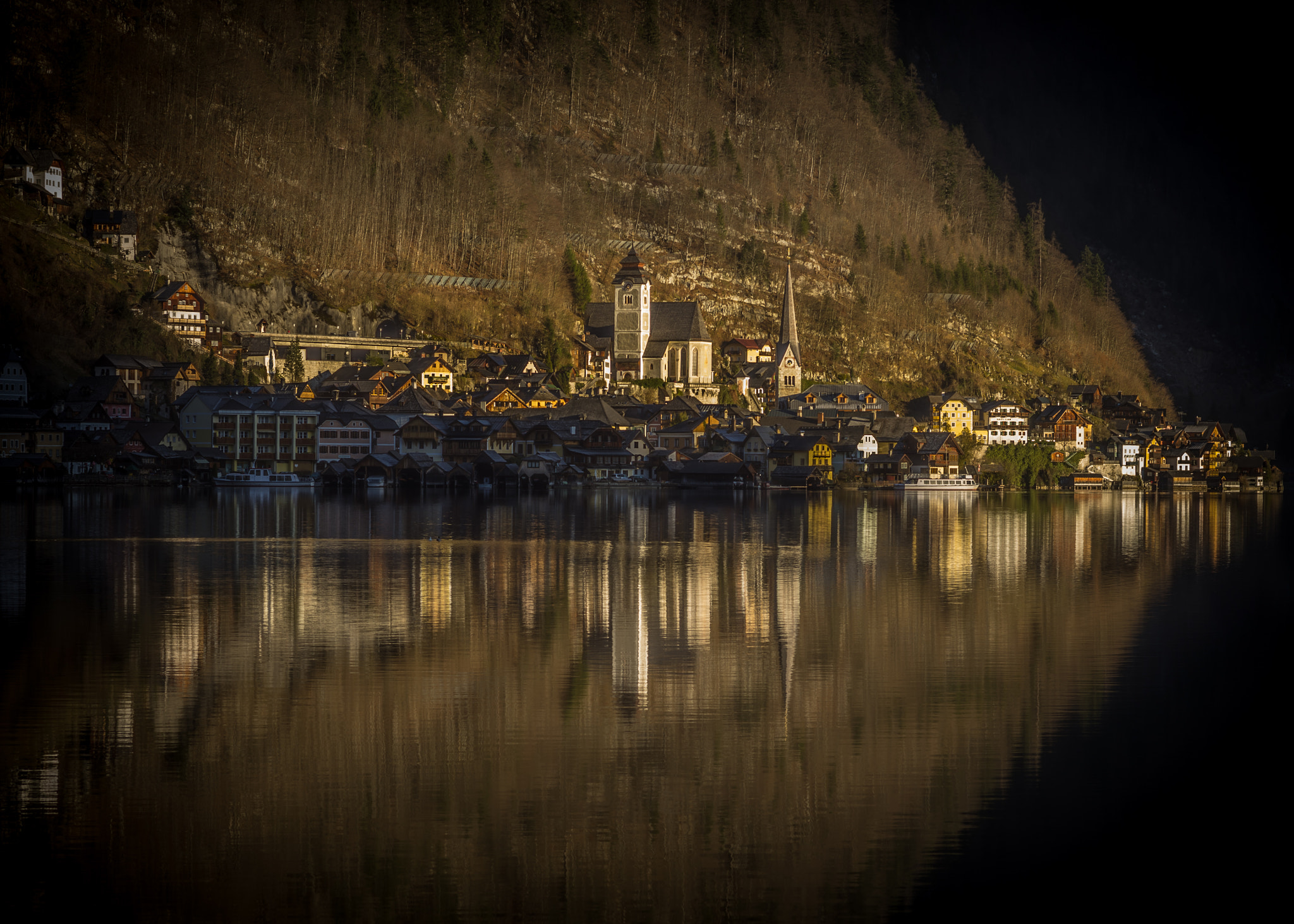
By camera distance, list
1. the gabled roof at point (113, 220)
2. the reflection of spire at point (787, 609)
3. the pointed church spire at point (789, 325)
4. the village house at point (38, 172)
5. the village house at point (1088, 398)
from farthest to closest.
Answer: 1. the village house at point (1088, 398)
2. the pointed church spire at point (789, 325)
3. the gabled roof at point (113, 220)
4. the village house at point (38, 172)
5. the reflection of spire at point (787, 609)

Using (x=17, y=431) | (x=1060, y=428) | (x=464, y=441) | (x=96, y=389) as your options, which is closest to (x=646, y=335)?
(x=464, y=441)

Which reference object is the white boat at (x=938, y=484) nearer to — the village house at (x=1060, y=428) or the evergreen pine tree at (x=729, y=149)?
the village house at (x=1060, y=428)

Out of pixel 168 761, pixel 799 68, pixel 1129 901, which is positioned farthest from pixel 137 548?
pixel 799 68

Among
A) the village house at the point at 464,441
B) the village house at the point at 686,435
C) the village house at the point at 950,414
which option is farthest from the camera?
the village house at the point at 950,414

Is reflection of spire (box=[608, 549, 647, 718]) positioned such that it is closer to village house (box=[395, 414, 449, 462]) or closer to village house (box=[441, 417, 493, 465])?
village house (box=[441, 417, 493, 465])

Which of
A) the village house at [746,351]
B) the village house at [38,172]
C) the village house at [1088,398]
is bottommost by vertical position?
the village house at [1088,398]

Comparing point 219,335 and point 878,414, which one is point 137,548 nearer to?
point 219,335

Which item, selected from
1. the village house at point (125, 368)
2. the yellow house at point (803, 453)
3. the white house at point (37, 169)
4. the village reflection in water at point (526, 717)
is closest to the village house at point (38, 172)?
the white house at point (37, 169)

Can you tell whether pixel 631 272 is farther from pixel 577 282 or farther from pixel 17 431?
pixel 17 431
